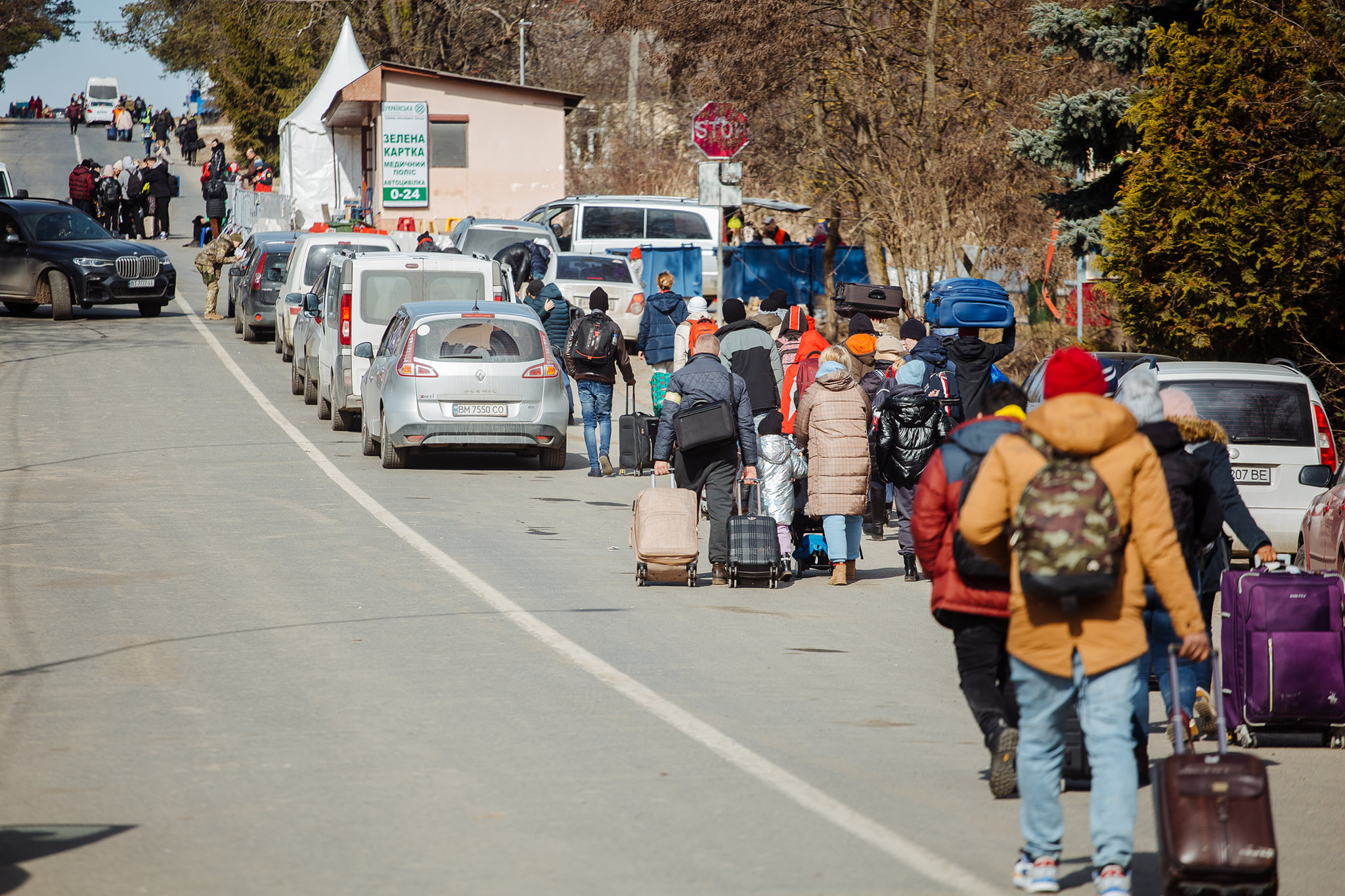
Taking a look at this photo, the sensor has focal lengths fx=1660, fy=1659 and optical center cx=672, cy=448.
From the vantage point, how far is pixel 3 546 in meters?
12.1

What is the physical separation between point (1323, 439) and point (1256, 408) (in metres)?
0.55

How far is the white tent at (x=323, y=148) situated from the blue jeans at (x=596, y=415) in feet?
97.9

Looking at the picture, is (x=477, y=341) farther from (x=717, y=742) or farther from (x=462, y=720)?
(x=717, y=742)

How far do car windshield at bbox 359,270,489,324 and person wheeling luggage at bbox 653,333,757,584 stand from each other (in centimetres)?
763

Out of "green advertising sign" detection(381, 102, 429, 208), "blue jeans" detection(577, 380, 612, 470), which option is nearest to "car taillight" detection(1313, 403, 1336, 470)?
"blue jeans" detection(577, 380, 612, 470)

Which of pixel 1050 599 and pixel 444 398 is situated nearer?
pixel 1050 599

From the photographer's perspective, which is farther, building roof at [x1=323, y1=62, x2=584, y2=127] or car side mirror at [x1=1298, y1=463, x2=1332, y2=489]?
building roof at [x1=323, y1=62, x2=584, y2=127]

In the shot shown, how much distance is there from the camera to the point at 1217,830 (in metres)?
4.98

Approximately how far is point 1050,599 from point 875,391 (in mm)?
8314

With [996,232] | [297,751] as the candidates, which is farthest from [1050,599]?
[996,232]

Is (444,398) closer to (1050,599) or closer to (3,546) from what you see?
(3,546)

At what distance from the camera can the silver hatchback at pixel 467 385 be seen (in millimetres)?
16312

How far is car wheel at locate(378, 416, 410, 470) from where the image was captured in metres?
16.4

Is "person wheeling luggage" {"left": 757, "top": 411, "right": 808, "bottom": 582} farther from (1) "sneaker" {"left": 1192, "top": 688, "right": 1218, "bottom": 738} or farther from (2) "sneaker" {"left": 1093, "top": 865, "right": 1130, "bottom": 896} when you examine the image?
(2) "sneaker" {"left": 1093, "top": 865, "right": 1130, "bottom": 896}
